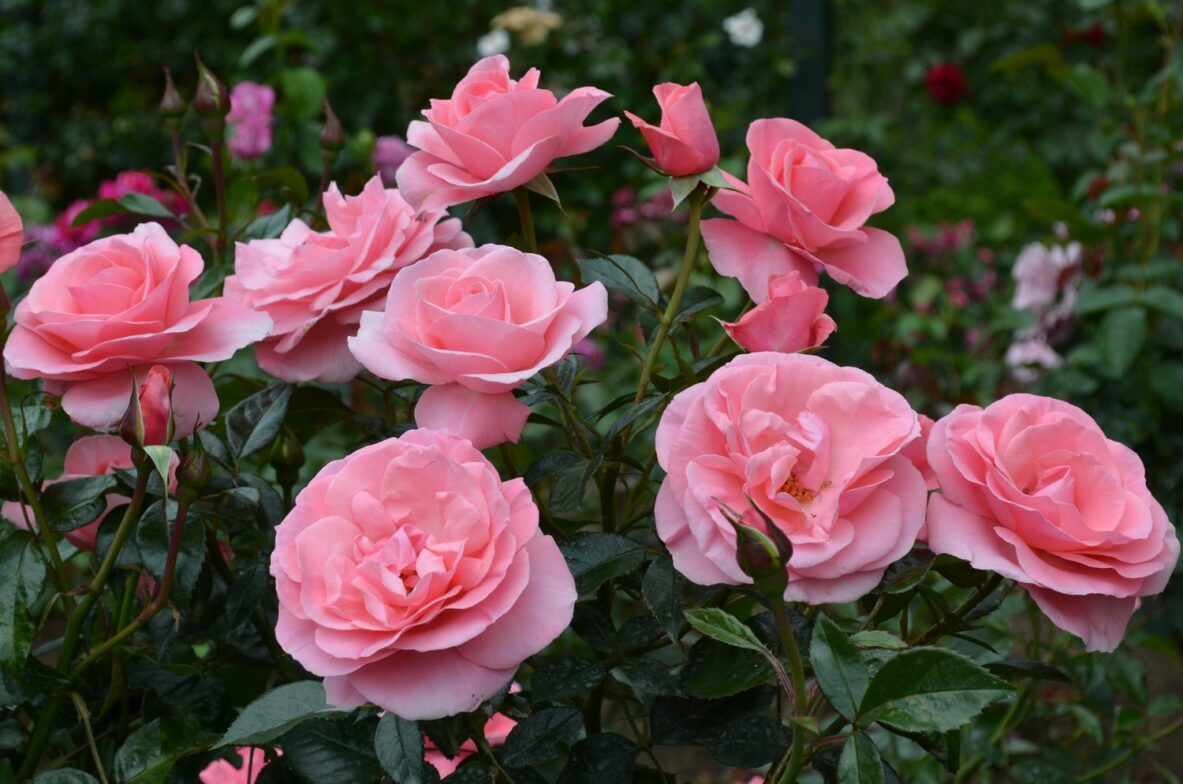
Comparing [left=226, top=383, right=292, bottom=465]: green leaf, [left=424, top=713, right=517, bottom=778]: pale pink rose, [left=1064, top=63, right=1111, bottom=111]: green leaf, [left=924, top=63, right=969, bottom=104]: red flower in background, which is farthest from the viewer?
[left=924, top=63, right=969, bottom=104]: red flower in background

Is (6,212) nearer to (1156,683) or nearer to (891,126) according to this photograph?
(1156,683)

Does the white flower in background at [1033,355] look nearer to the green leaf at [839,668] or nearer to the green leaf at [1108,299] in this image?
the green leaf at [1108,299]

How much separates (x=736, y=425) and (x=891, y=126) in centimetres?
448

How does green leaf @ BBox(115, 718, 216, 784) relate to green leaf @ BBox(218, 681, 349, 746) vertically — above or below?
below

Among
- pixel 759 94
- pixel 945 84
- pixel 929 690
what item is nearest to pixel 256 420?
pixel 929 690

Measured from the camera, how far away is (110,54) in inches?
194

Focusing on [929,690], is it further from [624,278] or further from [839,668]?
[624,278]

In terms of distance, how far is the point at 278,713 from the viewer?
60cm

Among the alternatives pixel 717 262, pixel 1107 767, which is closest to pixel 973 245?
pixel 1107 767

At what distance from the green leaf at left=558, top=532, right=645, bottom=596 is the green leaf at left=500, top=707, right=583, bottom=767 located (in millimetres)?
83

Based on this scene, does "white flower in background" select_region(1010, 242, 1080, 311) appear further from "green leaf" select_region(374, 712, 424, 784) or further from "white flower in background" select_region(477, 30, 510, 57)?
"white flower in background" select_region(477, 30, 510, 57)

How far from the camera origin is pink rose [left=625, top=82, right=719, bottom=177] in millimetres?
684

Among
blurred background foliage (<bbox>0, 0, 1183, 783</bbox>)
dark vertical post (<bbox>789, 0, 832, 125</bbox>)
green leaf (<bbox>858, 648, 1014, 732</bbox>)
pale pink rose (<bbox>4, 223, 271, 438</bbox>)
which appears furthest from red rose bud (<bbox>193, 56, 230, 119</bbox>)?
dark vertical post (<bbox>789, 0, 832, 125</bbox>)

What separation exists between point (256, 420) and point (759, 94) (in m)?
3.72
